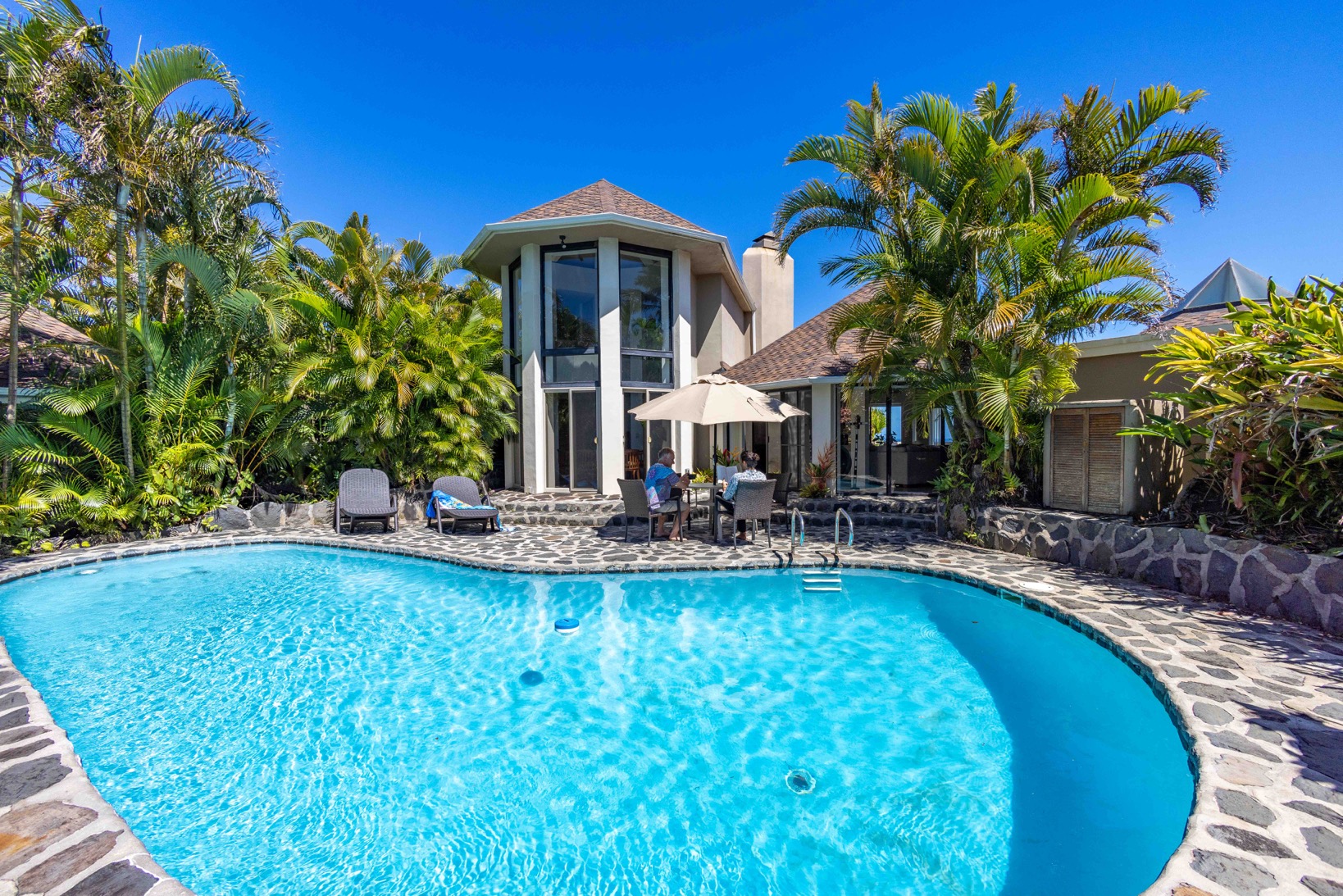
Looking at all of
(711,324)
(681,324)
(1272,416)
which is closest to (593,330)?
(681,324)

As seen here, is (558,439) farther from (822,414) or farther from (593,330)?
(822,414)

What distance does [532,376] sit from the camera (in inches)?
596

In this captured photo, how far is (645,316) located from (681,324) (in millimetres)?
1012

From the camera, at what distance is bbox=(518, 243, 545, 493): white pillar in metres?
15.1

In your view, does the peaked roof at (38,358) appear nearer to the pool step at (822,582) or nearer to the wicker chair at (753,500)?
the wicker chair at (753,500)

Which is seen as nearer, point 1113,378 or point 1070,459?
point 1070,459

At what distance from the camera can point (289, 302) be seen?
12469 millimetres

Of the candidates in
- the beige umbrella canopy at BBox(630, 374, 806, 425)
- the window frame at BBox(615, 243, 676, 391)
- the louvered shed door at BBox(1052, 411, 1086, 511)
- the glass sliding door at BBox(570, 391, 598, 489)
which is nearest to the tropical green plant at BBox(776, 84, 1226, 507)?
the louvered shed door at BBox(1052, 411, 1086, 511)

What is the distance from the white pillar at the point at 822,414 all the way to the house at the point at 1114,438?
5.07 metres

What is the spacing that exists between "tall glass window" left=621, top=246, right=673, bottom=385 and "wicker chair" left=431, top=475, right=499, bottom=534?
481 cm

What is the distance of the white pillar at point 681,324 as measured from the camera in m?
15.7

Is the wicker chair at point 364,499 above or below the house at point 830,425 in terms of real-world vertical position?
below

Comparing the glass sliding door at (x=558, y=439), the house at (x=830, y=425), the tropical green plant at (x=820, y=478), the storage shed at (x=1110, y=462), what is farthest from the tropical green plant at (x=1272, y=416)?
the glass sliding door at (x=558, y=439)

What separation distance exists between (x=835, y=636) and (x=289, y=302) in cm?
1278
